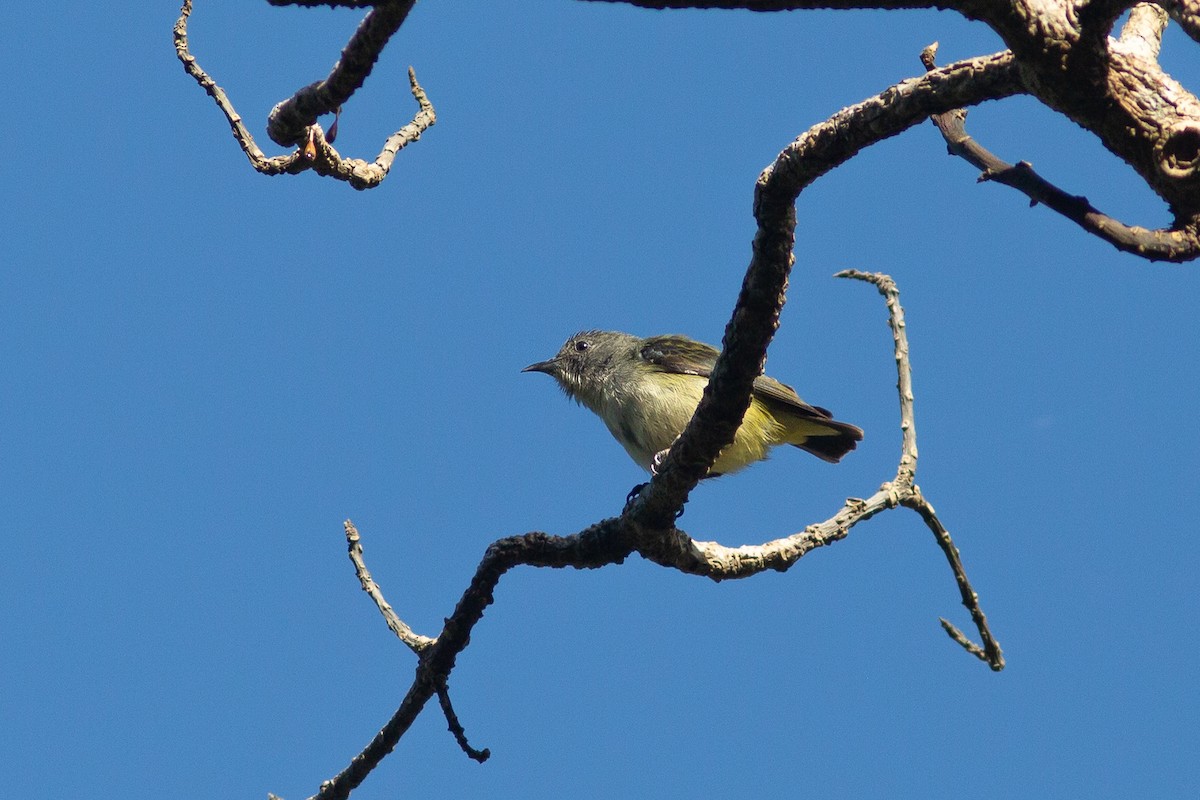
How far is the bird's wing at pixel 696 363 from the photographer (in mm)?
7246

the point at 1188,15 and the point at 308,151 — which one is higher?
the point at 308,151

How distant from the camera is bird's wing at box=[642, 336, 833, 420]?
7246mm

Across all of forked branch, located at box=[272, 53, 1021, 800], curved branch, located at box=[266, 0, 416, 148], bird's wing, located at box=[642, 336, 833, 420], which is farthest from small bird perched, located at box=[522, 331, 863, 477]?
curved branch, located at box=[266, 0, 416, 148]

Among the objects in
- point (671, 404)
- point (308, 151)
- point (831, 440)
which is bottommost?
point (308, 151)

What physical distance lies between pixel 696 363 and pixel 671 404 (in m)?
0.57

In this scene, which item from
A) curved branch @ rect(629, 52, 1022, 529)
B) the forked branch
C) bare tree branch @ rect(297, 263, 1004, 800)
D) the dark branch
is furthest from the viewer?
bare tree branch @ rect(297, 263, 1004, 800)

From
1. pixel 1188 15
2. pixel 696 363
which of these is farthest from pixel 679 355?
pixel 1188 15

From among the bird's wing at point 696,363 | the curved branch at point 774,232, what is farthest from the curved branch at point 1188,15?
the bird's wing at point 696,363

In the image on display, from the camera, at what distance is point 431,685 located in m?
4.73

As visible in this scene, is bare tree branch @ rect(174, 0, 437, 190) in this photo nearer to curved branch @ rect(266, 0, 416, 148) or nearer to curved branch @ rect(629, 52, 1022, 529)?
curved branch @ rect(266, 0, 416, 148)

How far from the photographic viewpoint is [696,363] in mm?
7641

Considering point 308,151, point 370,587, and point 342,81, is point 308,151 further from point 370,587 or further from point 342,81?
point 370,587

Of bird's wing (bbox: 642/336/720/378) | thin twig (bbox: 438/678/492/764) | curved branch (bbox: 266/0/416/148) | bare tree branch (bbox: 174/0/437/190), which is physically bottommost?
thin twig (bbox: 438/678/492/764)

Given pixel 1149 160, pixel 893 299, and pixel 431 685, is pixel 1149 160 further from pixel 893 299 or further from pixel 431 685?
pixel 431 685
